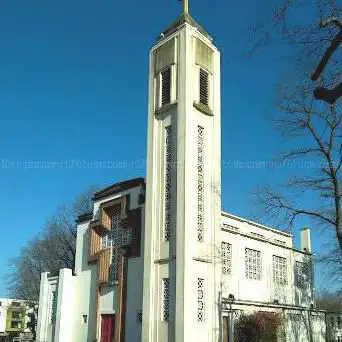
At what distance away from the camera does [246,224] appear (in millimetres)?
32594

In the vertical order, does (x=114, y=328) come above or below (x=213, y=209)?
below

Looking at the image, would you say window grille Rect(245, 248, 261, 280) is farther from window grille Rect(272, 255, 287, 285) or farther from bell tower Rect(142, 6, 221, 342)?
bell tower Rect(142, 6, 221, 342)

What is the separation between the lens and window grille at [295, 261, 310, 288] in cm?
3441

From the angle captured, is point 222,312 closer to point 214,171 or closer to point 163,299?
point 163,299

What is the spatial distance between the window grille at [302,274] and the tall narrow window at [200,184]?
12.2m

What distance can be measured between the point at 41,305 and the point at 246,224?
586 inches

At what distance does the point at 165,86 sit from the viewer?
27.8 metres

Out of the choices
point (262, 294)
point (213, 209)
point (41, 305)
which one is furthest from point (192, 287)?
point (41, 305)

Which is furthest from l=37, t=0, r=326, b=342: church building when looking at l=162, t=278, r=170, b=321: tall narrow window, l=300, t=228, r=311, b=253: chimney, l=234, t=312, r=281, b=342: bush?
l=300, t=228, r=311, b=253: chimney

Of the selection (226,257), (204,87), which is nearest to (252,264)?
(226,257)

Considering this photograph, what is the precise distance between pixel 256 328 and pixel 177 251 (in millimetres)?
6547

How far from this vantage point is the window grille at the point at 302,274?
34.4 meters

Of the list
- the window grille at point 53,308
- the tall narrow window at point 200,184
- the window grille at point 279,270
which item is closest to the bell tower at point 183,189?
the tall narrow window at point 200,184

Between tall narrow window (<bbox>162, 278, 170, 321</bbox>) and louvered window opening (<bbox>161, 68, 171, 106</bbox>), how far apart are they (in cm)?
959
